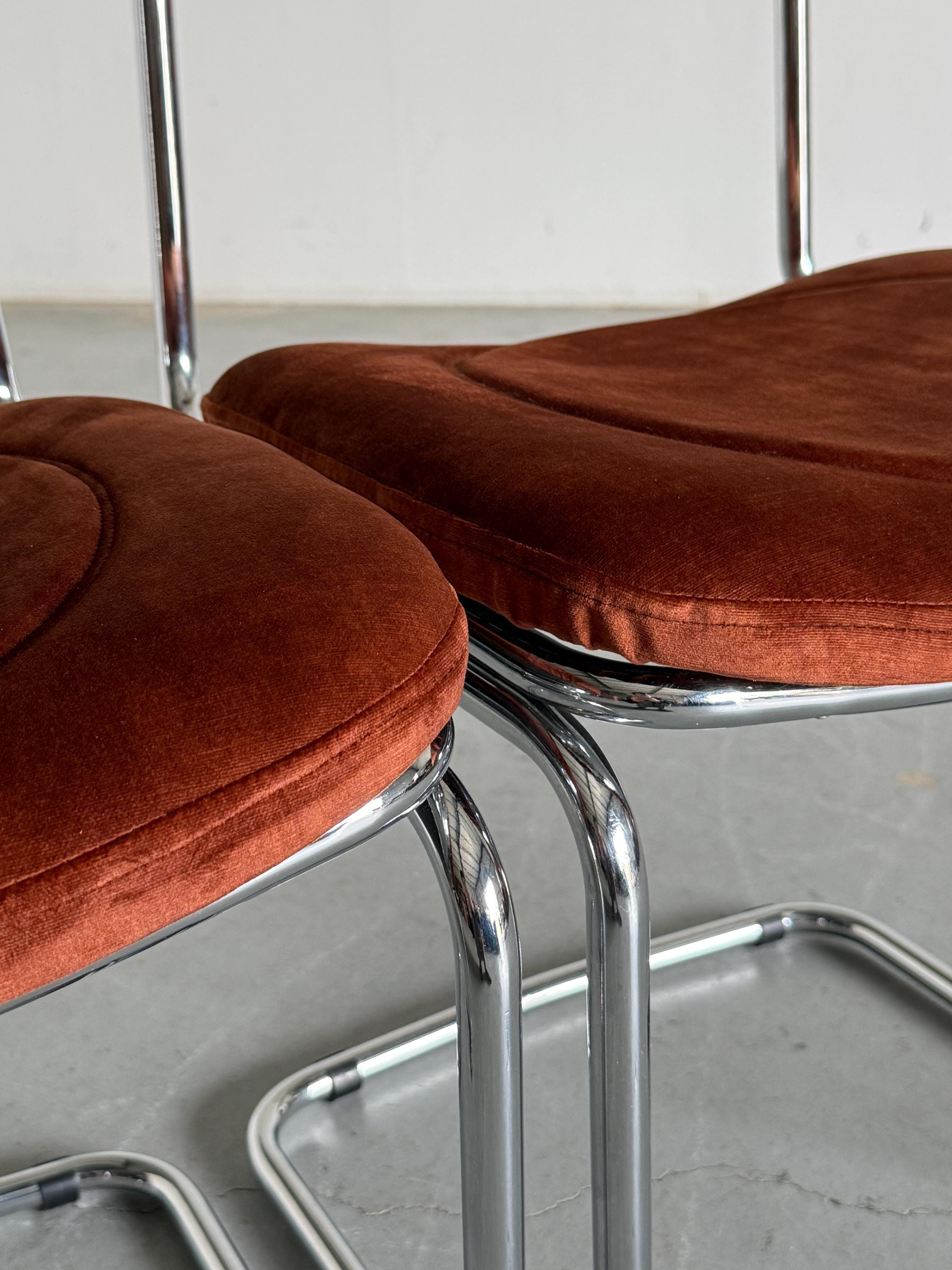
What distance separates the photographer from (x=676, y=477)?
1.16 feet

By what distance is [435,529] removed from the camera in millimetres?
384

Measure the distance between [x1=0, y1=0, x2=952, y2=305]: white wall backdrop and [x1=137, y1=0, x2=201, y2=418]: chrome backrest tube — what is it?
106 inches

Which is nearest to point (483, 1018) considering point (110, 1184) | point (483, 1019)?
point (483, 1019)

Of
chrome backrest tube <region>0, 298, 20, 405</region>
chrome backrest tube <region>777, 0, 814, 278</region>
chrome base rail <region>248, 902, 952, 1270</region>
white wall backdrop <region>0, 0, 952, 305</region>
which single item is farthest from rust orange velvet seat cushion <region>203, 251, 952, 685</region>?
white wall backdrop <region>0, 0, 952, 305</region>

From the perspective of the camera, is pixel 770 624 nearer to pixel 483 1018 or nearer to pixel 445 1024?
pixel 483 1018

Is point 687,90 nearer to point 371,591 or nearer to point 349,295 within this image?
point 349,295

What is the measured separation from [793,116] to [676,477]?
501 millimetres

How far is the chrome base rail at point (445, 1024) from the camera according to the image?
608 millimetres

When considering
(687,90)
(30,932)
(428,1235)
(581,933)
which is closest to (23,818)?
(30,932)

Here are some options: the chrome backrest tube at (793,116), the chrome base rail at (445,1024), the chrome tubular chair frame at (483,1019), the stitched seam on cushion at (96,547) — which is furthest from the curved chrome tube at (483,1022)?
the chrome backrest tube at (793,116)

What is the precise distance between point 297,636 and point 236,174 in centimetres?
323

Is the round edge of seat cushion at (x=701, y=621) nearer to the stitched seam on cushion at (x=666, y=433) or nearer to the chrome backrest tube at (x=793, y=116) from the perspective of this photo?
the stitched seam on cushion at (x=666, y=433)

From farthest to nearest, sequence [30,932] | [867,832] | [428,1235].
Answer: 1. [867,832]
2. [428,1235]
3. [30,932]

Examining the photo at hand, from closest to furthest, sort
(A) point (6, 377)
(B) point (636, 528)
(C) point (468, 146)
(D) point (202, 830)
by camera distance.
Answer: (D) point (202, 830) → (B) point (636, 528) → (A) point (6, 377) → (C) point (468, 146)
